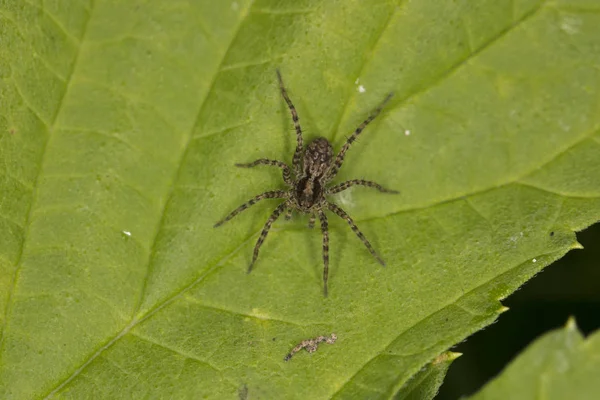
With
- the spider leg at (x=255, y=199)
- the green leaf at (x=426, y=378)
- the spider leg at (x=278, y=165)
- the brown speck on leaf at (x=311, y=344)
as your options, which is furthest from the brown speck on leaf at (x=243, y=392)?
the spider leg at (x=278, y=165)

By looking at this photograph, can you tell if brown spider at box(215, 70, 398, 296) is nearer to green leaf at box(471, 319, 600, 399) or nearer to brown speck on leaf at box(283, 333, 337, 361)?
brown speck on leaf at box(283, 333, 337, 361)

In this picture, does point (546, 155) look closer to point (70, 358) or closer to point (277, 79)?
point (277, 79)

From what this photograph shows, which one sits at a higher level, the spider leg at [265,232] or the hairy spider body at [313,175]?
the hairy spider body at [313,175]

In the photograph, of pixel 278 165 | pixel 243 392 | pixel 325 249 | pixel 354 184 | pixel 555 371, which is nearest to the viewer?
pixel 555 371

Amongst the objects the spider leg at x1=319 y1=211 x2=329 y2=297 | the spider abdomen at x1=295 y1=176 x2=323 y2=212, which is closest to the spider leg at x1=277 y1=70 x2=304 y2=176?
the spider abdomen at x1=295 y1=176 x2=323 y2=212

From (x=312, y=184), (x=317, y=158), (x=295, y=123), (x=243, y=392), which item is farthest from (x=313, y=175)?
(x=243, y=392)

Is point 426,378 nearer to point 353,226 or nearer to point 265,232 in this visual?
point 353,226

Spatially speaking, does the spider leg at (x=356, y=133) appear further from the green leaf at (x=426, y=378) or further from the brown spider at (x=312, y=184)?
the green leaf at (x=426, y=378)
